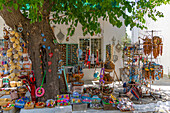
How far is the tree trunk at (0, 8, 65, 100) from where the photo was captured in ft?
12.8

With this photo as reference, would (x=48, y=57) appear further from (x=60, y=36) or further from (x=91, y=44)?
(x=91, y=44)

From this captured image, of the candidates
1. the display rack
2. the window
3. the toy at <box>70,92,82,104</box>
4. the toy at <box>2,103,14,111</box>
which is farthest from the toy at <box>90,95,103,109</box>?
the window

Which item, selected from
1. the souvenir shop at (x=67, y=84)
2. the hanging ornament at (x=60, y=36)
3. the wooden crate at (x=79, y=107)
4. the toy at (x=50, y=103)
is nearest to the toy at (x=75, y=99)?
the souvenir shop at (x=67, y=84)

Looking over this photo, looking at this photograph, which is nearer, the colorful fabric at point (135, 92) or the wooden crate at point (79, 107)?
the wooden crate at point (79, 107)

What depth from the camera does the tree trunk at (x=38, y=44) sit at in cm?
391

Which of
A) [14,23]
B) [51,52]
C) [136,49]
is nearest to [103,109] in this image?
Answer: [51,52]

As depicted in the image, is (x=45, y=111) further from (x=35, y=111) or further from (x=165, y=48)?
(x=165, y=48)

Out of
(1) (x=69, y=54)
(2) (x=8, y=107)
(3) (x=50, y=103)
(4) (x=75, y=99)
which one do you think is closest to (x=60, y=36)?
(1) (x=69, y=54)

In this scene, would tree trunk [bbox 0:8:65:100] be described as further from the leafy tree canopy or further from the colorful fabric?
the colorful fabric

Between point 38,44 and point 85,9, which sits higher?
point 85,9

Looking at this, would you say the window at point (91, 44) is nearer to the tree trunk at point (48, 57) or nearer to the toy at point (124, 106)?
the tree trunk at point (48, 57)

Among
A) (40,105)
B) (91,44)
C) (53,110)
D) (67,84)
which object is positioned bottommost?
(53,110)

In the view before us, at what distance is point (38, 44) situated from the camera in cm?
398

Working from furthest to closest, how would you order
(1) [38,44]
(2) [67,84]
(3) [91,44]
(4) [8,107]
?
(3) [91,44]
(2) [67,84]
(1) [38,44]
(4) [8,107]
